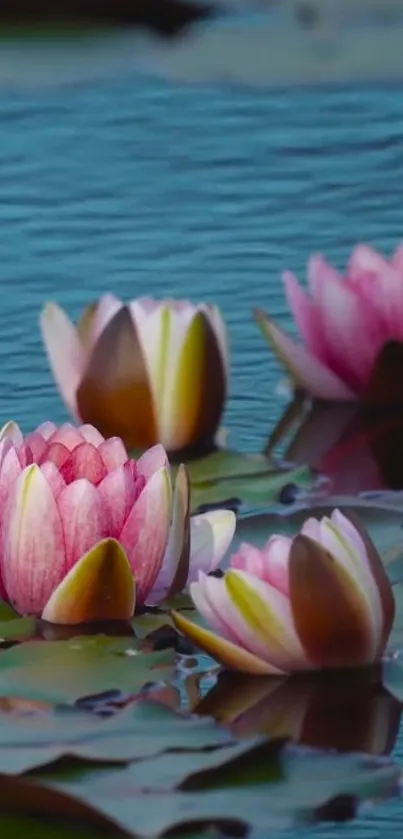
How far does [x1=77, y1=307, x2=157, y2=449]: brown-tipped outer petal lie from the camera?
2.02 meters

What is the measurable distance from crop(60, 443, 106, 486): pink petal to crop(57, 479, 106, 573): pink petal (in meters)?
0.04

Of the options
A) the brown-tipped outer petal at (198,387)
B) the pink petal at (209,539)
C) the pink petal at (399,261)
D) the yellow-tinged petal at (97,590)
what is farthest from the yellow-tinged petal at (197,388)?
the yellow-tinged petal at (97,590)

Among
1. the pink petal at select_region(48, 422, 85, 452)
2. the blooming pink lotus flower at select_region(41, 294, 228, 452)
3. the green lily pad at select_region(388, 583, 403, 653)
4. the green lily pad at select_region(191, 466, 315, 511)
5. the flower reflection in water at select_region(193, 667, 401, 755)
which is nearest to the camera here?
the flower reflection in water at select_region(193, 667, 401, 755)

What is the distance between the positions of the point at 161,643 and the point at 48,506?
0.13m

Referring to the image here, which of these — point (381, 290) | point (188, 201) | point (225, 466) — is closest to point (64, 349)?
point (225, 466)

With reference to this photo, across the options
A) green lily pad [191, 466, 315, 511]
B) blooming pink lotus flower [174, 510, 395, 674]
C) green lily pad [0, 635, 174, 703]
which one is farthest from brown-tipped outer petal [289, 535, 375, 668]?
green lily pad [191, 466, 315, 511]

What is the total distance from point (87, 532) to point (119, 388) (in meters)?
0.41

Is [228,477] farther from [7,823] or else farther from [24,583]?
[7,823]

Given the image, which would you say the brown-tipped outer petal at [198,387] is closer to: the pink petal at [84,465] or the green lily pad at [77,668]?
the pink petal at [84,465]

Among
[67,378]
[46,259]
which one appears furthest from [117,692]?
[46,259]

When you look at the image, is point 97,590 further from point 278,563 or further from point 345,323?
point 345,323

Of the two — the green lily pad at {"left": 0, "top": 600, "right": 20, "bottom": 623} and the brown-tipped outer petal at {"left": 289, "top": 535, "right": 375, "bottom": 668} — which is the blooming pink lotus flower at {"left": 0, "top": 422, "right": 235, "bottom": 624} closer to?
the green lily pad at {"left": 0, "top": 600, "right": 20, "bottom": 623}

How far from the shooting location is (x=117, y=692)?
1509 millimetres

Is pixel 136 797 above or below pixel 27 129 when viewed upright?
below
